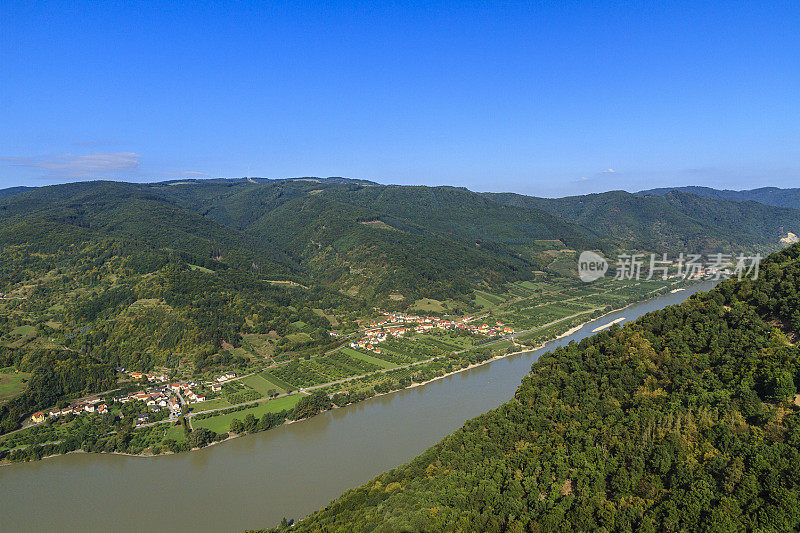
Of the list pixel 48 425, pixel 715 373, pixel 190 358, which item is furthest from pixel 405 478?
pixel 190 358

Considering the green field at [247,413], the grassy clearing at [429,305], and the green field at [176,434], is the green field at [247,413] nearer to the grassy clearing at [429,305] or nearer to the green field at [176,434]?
the green field at [176,434]

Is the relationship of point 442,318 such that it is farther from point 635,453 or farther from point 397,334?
point 635,453

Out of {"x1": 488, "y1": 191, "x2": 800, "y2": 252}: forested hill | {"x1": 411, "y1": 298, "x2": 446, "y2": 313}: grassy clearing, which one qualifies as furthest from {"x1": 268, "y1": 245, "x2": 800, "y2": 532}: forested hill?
{"x1": 488, "y1": 191, "x2": 800, "y2": 252}: forested hill

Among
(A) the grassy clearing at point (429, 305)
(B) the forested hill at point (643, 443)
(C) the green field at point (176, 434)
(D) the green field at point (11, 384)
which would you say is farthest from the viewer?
(A) the grassy clearing at point (429, 305)

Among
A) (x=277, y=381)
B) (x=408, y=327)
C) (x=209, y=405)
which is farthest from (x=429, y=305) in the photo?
(x=209, y=405)

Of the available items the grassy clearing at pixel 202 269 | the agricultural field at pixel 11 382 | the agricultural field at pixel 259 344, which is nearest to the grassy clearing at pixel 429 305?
the agricultural field at pixel 259 344

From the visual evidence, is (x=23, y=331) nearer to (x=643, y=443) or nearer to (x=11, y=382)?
(x=11, y=382)

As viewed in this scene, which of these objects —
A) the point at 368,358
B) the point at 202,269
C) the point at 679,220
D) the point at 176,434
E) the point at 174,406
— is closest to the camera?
the point at 176,434

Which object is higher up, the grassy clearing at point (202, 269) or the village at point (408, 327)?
the grassy clearing at point (202, 269)
